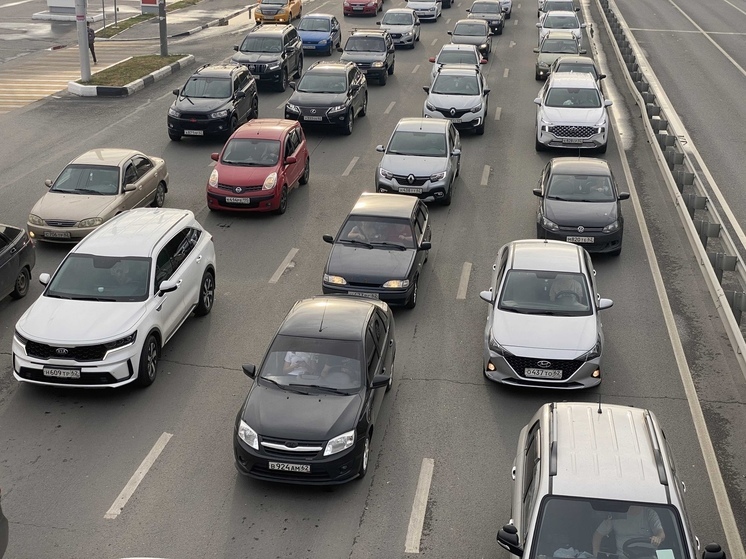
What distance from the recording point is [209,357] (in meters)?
14.0

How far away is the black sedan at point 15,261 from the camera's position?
15.1 metres

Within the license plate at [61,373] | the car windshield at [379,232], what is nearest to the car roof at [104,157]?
the car windshield at [379,232]

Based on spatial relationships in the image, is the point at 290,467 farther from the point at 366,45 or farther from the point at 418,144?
the point at 366,45

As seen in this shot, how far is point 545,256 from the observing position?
14445 millimetres

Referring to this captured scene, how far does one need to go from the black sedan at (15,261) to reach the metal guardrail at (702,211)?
10738 millimetres

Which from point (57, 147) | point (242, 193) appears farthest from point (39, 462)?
point (57, 147)

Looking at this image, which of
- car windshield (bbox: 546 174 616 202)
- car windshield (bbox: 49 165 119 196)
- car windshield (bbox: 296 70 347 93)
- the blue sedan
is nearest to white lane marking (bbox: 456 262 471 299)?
car windshield (bbox: 546 174 616 202)

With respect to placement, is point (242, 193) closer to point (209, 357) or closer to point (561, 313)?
point (209, 357)

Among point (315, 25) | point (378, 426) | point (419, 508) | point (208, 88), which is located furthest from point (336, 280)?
point (315, 25)

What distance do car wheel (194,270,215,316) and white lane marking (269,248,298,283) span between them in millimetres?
1362

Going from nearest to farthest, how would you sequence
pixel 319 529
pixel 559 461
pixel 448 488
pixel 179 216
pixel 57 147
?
1. pixel 559 461
2. pixel 319 529
3. pixel 448 488
4. pixel 179 216
5. pixel 57 147

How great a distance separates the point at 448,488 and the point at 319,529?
1.60 m

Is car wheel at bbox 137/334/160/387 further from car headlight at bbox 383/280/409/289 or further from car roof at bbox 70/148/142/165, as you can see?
car roof at bbox 70/148/142/165

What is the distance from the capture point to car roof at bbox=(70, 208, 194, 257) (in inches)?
546
